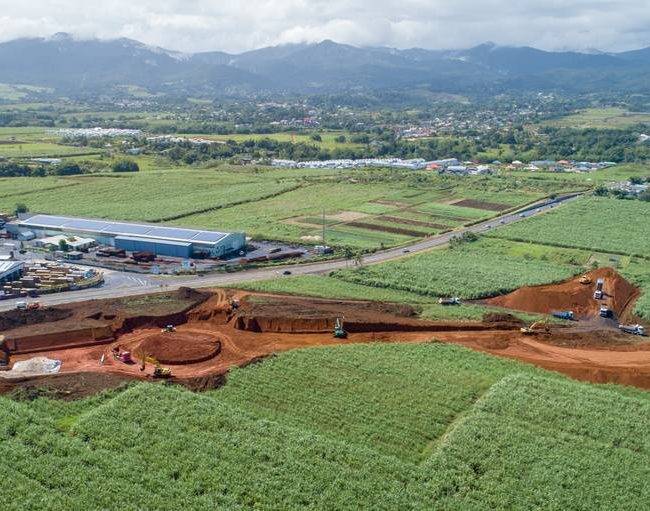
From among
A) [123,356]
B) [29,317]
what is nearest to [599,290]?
[123,356]

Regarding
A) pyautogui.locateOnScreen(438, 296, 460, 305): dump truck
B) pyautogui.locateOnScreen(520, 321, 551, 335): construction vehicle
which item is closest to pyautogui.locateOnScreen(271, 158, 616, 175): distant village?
pyautogui.locateOnScreen(438, 296, 460, 305): dump truck

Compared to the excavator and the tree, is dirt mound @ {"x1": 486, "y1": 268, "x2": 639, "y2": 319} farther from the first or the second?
the tree

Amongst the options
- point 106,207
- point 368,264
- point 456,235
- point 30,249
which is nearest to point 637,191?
point 456,235

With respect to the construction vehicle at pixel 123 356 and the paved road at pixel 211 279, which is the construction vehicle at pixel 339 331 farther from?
the paved road at pixel 211 279

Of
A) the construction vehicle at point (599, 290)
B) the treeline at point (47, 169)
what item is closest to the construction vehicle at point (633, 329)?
the construction vehicle at point (599, 290)

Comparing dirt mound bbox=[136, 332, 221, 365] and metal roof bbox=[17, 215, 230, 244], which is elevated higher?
metal roof bbox=[17, 215, 230, 244]

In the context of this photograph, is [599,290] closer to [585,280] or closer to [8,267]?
[585,280]
